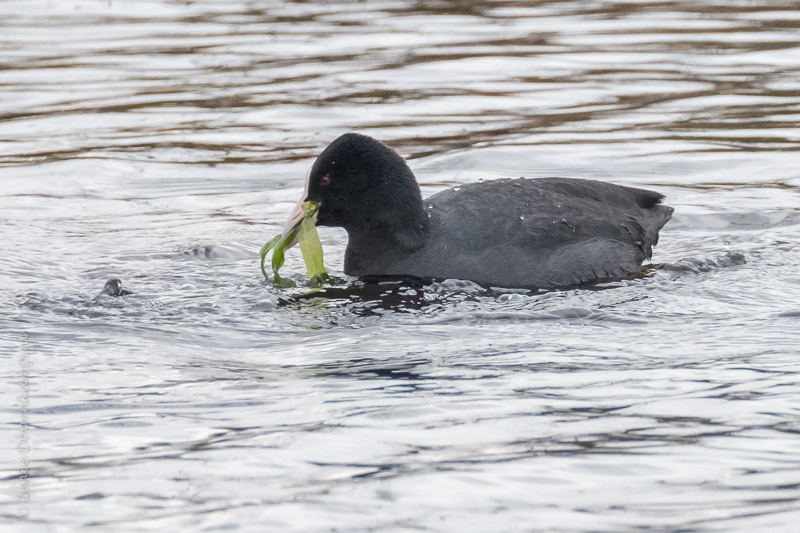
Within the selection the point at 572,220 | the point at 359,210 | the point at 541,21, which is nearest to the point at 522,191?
the point at 572,220

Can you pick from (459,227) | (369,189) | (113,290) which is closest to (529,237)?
(459,227)

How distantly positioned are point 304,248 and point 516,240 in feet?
3.83

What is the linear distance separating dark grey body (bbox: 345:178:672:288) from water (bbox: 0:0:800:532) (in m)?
0.20

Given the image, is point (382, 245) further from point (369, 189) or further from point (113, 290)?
point (113, 290)

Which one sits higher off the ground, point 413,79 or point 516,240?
point 413,79

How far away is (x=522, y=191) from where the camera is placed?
6434 mm

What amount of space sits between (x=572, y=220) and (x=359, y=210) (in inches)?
47.4

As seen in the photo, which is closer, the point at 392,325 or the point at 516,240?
the point at 392,325

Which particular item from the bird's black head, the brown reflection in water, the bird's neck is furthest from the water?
the bird's black head

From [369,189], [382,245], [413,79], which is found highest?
[413,79]

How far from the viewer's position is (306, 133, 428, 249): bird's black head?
6.27 meters

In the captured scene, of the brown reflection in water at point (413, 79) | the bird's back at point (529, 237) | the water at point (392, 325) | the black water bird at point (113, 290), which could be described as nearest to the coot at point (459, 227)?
the bird's back at point (529, 237)

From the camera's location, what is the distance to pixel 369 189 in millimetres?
6332

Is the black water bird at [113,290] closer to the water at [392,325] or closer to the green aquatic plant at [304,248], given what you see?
the water at [392,325]
